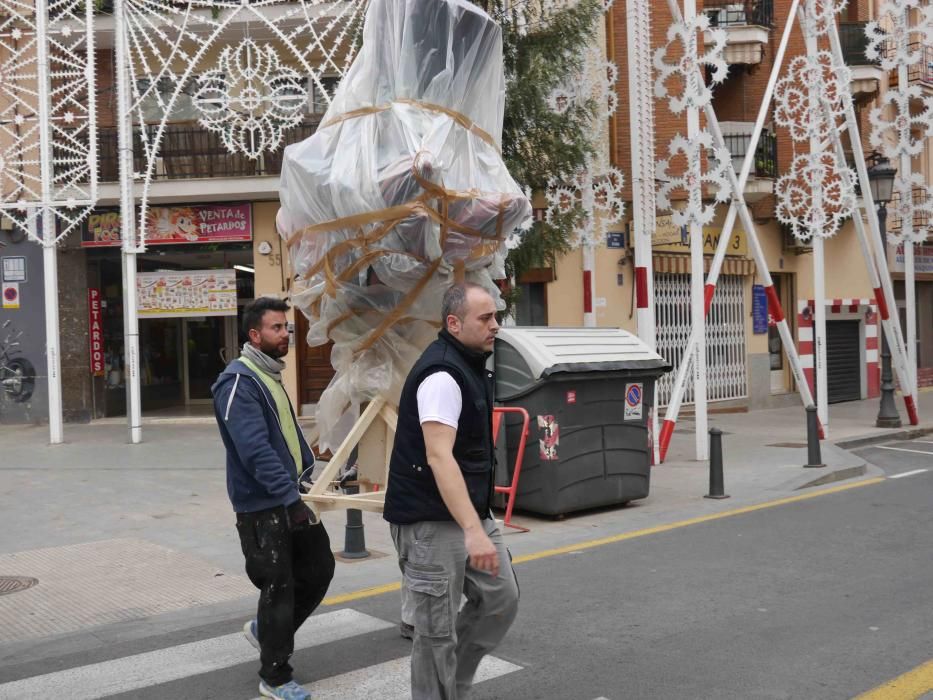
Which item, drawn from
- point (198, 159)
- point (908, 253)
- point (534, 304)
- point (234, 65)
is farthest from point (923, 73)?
point (198, 159)

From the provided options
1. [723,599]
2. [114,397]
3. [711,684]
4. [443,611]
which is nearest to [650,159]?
[723,599]

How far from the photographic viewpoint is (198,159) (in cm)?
1617

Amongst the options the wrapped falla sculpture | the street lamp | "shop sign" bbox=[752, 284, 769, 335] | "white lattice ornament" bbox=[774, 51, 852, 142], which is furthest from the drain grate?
"shop sign" bbox=[752, 284, 769, 335]

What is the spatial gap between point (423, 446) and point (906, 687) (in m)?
2.63

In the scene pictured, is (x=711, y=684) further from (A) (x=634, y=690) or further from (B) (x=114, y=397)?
(B) (x=114, y=397)

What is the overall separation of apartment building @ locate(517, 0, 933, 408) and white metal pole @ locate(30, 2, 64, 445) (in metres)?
7.53

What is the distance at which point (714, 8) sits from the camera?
61.7 ft

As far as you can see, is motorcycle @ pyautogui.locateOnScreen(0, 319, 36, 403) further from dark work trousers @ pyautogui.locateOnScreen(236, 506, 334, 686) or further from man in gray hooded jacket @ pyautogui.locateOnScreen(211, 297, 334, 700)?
dark work trousers @ pyautogui.locateOnScreen(236, 506, 334, 686)

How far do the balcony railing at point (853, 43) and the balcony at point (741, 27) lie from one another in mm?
2627

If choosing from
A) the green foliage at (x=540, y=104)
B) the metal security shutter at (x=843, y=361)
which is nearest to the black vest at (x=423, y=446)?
the green foliage at (x=540, y=104)

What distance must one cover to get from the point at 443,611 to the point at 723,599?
114 inches

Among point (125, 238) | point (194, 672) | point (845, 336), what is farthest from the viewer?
point (845, 336)

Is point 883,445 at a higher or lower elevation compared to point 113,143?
lower

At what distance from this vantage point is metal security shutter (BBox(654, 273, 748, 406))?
17.7 meters
